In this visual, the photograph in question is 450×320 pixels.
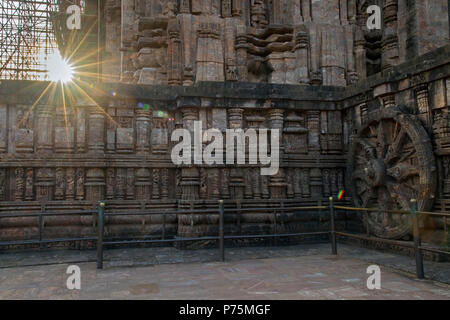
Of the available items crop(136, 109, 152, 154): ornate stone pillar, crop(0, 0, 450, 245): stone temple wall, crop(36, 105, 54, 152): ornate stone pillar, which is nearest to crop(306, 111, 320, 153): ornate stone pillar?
crop(0, 0, 450, 245): stone temple wall

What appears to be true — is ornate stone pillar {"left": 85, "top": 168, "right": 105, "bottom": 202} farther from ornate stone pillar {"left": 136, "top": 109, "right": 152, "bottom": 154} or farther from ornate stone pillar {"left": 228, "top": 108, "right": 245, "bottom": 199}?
ornate stone pillar {"left": 228, "top": 108, "right": 245, "bottom": 199}

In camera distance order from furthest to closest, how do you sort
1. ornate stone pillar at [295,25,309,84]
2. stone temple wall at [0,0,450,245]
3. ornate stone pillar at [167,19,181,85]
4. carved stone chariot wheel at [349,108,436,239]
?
ornate stone pillar at [295,25,309,84]
ornate stone pillar at [167,19,181,85]
stone temple wall at [0,0,450,245]
carved stone chariot wheel at [349,108,436,239]

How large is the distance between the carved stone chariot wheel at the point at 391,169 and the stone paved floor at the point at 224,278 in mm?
926

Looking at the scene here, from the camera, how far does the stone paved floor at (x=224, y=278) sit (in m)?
4.09

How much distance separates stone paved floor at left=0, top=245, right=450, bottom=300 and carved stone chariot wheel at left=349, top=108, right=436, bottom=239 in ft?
3.04

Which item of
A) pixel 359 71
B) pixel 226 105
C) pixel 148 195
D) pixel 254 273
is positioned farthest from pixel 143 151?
pixel 359 71

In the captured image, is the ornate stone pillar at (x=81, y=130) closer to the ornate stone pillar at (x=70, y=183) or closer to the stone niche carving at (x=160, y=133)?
the ornate stone pillar at (x=70, y=183)

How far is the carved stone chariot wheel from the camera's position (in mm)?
5992

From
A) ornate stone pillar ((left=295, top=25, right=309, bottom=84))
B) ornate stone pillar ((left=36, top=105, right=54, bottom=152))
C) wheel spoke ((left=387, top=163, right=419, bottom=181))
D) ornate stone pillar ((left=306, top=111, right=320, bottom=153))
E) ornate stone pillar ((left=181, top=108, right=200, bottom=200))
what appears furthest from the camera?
ornate stone pillar ((left=295, top=25, right=309, bottom=84))

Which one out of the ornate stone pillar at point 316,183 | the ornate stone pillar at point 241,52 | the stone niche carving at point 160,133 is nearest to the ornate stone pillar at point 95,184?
the stone niche carving at point 160,133

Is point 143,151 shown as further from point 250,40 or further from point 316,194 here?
point 250,40

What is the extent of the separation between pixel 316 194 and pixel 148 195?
12.7 feet

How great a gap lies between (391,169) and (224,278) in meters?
4.02
